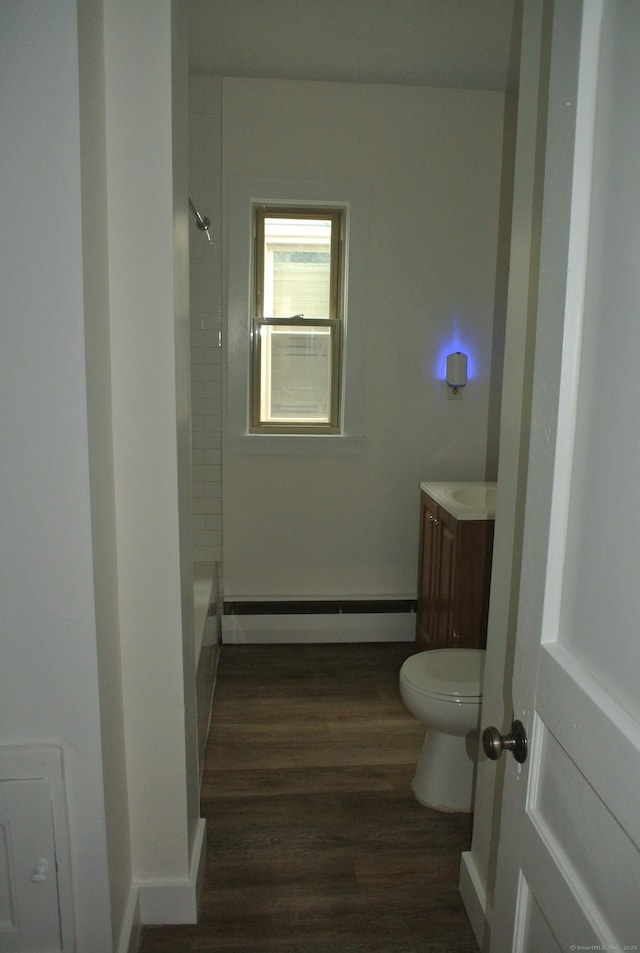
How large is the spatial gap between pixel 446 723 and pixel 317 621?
1.49 m

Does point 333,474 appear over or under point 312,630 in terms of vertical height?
over

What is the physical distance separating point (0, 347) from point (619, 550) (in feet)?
3.52

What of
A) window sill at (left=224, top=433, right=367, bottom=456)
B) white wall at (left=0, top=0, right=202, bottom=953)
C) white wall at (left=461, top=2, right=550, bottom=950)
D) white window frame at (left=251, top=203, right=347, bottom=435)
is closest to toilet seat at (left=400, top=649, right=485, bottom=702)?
white wall at (left=461, top=2, right=550, bottom=950)

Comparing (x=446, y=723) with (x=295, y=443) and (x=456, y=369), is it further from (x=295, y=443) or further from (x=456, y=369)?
(x=456, y=369)

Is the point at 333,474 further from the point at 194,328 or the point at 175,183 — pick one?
the point at 175,183

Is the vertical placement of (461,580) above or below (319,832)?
above

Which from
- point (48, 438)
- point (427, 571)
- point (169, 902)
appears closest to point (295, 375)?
point (427, 571)

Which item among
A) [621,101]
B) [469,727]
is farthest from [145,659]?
[621,101]

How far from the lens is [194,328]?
10.4 feet

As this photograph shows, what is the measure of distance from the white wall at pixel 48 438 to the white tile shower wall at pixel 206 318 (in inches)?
70.0

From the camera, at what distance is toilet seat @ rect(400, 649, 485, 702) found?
202 centimetres

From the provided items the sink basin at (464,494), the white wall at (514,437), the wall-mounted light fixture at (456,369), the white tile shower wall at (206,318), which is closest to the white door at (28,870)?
the white wall at (514,437)

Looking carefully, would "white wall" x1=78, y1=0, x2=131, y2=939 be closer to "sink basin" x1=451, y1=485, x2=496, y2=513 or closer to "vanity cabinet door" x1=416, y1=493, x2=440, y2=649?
"vanity cabinet door" x1=416, y1=493, x2=440, y2=649

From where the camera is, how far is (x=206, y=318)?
3199mm
